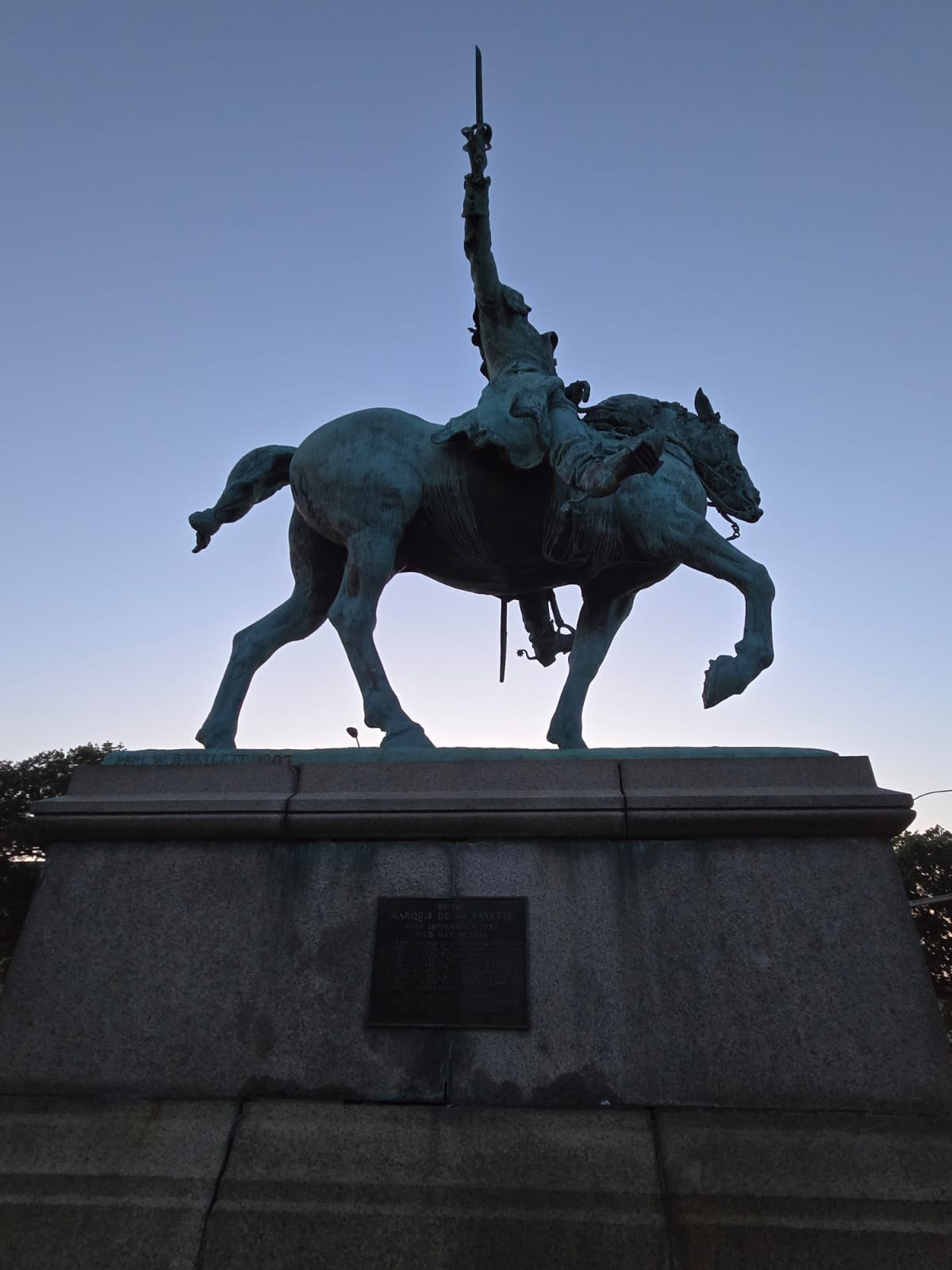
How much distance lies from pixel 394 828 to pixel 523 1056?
3.95 feet

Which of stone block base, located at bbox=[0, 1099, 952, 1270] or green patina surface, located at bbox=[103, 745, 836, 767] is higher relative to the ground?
green patina surface, located at bbox=[103, 745, 836, 767]

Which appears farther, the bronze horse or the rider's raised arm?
the rider's raised arm

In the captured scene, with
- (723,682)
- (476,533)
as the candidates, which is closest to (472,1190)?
(723,682)

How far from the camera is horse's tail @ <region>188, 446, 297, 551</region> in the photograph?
6.32m

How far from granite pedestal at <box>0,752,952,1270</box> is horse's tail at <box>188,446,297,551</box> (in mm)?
2042

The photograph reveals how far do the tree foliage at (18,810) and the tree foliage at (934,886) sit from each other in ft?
80.5

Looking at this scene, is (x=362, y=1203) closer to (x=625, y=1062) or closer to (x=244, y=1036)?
(x=244, y=1036)

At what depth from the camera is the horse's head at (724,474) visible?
6457 millimetres

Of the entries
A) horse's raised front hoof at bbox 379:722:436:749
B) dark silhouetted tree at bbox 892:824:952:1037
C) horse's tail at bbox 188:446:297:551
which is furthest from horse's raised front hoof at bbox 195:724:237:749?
dark silhouetted tree at bbox 892:824:952:1037

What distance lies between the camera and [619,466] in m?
5.09

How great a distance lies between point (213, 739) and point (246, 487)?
190 centimetres

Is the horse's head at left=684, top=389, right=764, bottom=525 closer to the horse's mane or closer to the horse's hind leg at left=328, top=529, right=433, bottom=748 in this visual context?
the horse's mane

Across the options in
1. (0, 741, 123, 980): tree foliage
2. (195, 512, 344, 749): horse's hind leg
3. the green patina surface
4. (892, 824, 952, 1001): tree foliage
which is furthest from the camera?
(892, 824, 952, 1001): tree foliage

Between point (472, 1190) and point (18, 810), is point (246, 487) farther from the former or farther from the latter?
point (18, 810)
